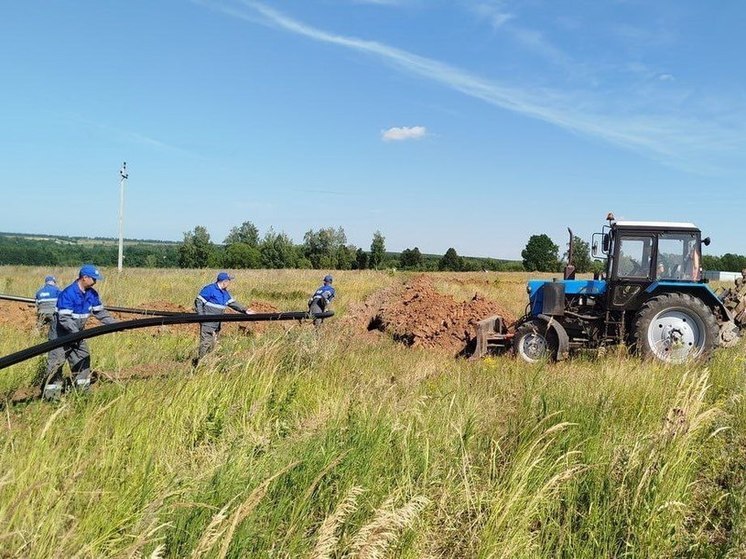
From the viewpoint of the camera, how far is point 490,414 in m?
4.81

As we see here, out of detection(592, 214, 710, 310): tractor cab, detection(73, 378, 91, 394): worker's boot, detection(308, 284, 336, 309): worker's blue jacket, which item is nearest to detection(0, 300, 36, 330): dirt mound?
detection(308, 284, 336, 309): worker's blue jacket

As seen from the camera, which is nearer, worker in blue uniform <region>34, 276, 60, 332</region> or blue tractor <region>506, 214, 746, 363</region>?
blue tractor <region>506, 214, 746, 363</region>

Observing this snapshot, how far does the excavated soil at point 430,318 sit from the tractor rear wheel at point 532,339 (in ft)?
5.30

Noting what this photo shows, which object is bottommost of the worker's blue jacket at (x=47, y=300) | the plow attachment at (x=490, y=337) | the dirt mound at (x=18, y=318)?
the dirt mound at (x=18, y=318)

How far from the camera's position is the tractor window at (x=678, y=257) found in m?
9.88

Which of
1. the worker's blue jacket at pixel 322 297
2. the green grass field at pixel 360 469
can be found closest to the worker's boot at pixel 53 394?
the green grass field at pixel 360 469

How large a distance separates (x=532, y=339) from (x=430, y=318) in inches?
106

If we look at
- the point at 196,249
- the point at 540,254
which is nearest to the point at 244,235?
the point at 196,249

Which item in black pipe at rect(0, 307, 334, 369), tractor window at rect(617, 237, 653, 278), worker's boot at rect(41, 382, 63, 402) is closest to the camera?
black pipe at rect(0, 307, 334, 369)

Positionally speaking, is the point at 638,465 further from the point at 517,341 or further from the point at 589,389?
the point at 517,341

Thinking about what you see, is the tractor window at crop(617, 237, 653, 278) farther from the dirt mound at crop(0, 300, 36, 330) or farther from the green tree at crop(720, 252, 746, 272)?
the green tree at crop(720, 252, 746, 272)

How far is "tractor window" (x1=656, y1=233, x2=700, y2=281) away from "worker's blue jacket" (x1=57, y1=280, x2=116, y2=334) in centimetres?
864

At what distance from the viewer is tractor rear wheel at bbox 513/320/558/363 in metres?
10.0

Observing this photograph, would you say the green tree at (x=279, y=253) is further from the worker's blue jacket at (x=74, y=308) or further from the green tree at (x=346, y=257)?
the worker's blue jacket at (x=74, y=308)
